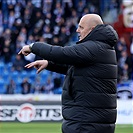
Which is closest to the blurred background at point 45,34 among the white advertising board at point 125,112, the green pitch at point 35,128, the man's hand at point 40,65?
the white advertising board at point 125,112

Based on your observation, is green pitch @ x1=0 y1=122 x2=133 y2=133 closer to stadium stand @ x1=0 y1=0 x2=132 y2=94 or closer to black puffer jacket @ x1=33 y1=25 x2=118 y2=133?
stadium stand @ x1=0 y1=0 x2=132 y2=94

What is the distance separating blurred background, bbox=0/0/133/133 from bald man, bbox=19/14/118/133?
13.0m

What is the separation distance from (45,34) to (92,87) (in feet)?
55.1

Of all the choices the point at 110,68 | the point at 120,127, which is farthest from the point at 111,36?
the point at 120,127

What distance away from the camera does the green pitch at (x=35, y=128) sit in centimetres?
1489

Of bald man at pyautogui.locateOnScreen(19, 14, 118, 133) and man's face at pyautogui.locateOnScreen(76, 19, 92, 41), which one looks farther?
man's face at pyautogui.locateOnScreen(76, 19, 92, 41)

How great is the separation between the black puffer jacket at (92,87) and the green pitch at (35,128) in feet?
29.1

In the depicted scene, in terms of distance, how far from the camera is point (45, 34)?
22.5 m

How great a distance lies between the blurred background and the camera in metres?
21.1

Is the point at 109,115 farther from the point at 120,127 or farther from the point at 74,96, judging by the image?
the point at 120,127

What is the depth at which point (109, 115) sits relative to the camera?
580cm

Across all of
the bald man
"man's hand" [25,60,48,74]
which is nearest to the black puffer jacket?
the bald man

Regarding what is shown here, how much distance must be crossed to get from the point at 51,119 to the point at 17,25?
279 inches

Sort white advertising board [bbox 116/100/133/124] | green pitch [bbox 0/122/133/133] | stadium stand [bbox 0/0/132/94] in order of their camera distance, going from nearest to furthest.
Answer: green pitch [bbox 0/122/133/133]
white advertising board [bbox 116/100/133/124]
stadium stand [bbox 0/0/132/94]
